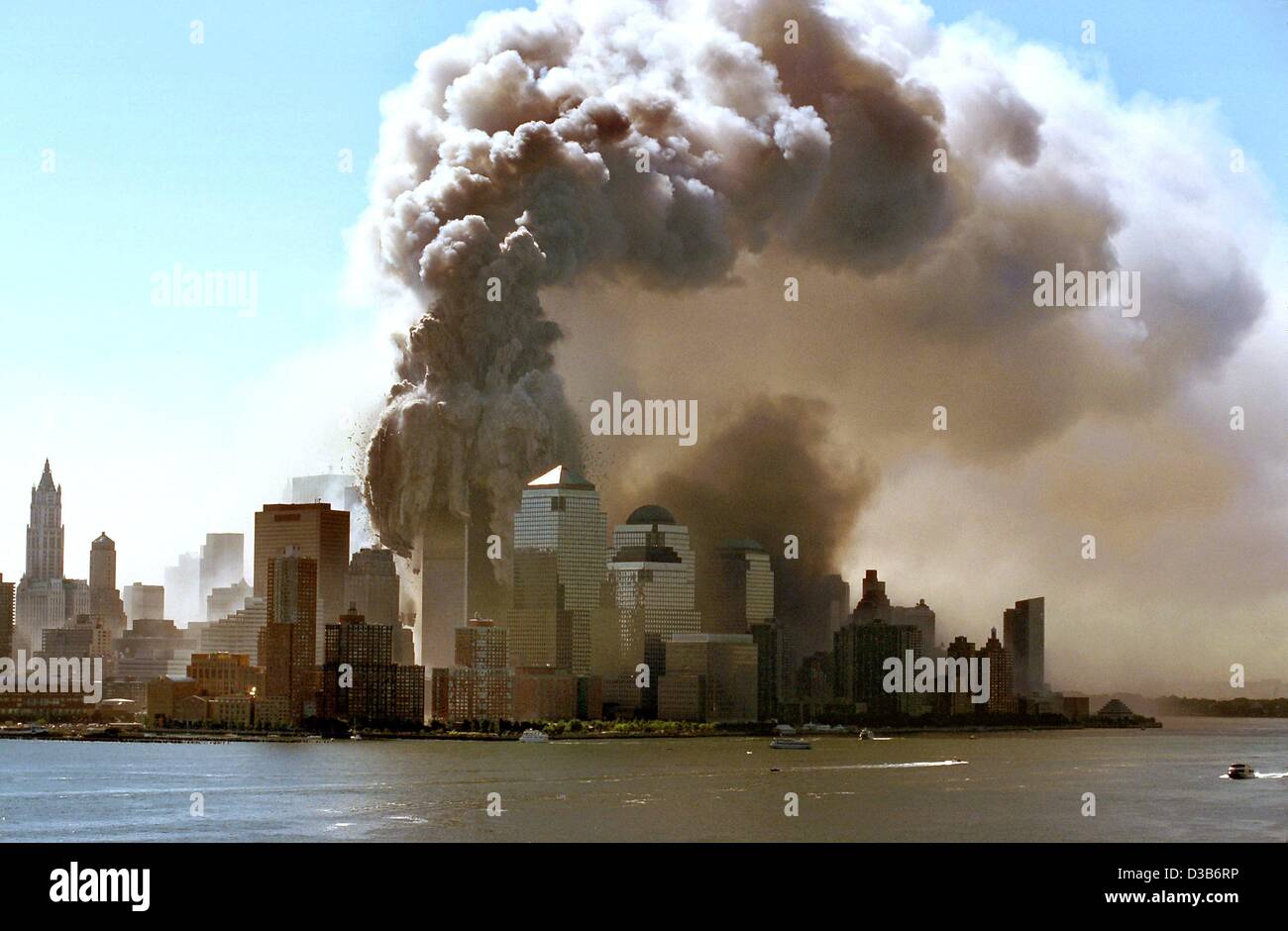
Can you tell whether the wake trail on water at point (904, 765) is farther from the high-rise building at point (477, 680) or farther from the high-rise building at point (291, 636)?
the high-rise building at point (291, 636)

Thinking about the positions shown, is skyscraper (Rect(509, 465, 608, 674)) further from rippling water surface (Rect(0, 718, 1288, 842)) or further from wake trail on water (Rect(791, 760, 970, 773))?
wake trail on water (Rect(791, 760, 970, 773))

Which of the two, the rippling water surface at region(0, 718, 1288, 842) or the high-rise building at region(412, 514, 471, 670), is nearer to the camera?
the rippling water surface at region(0, 718, 1288, 842)

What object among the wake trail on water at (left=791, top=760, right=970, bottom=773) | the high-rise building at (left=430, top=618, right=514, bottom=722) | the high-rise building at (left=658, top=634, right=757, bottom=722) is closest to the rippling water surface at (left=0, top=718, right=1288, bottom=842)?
the wake trail on water at (left=791, top=760, right=970, bottom=773)

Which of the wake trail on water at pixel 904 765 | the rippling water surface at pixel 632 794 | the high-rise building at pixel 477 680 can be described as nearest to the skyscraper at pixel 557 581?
the high-rise building at pixel 477 680
